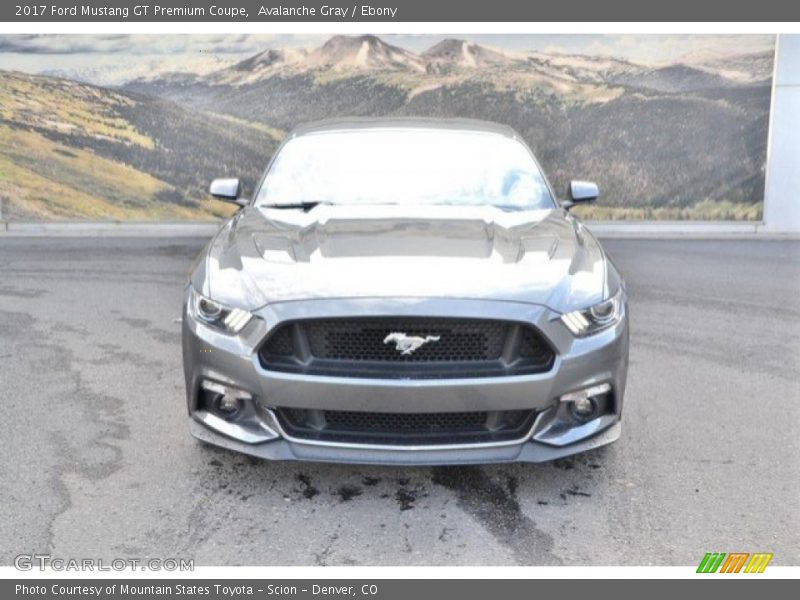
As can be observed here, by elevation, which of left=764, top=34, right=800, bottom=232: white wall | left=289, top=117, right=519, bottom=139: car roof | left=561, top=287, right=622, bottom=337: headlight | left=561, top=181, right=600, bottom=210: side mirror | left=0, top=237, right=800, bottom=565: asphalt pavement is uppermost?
left=289, top=117, right=519, bottom=139: car roof

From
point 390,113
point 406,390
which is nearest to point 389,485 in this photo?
point 406,390

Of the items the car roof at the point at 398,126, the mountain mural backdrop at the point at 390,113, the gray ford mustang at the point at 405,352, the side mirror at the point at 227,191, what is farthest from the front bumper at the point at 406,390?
A: the mountain mural backdrop at the point at 390,113

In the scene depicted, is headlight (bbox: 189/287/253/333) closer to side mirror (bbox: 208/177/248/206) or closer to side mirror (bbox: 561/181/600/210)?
side mirror (bbox: 208/177/248/206)

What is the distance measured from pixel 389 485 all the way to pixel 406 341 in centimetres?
77

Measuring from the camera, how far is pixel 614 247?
36.0 ft

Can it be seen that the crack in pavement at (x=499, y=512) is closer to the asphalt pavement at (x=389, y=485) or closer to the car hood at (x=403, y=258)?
the asphalt pavement at (x=389, y=485)

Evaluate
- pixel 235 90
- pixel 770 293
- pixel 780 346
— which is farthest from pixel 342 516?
pixel 235 90

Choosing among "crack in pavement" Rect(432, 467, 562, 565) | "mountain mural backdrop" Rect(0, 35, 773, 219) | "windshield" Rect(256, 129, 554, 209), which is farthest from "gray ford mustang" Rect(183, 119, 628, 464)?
"mountain mural backdrop" Rect(0, 35, 773, 219)

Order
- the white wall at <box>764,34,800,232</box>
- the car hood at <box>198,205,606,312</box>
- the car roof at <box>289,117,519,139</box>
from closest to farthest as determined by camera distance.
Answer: the car hood at <box>198,205,606,312</box> < the car roof at <box>289,117,519,139</box> < the white wall at <box>764,34,800,232</box>

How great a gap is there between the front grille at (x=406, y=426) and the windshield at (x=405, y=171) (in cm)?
157

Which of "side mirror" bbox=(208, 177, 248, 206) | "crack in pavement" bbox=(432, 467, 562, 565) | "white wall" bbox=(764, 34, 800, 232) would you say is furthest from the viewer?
"white wall" bbox=(764, 34, 800, 232)

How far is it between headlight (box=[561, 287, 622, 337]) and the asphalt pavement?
75cm

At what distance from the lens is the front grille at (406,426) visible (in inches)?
135

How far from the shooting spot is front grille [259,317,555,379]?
3.38 m
